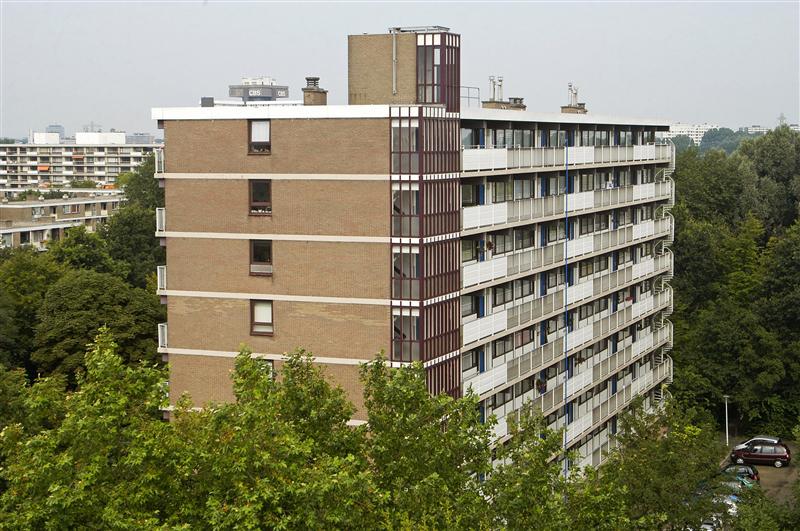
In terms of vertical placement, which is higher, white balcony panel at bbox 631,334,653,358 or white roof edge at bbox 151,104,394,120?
white roof edge at bbox 151,104,394,120

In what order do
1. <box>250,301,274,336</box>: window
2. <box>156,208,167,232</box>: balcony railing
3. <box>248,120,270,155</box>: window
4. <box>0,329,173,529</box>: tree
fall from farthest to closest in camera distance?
<box>156,208,167,232</box>: balcony railing
<box>250,301,274,336</box>: window
<box>248,120,270,155</box>: window
<box>0,329,173,529</box>: tree

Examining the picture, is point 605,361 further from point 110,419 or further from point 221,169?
point 110,419

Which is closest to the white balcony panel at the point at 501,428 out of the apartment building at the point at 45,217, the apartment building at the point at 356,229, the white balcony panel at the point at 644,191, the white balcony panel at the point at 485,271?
the apartment building at the point at 356,229

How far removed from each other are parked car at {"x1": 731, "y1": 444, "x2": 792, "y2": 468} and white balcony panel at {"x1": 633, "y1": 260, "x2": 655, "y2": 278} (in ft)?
40.1

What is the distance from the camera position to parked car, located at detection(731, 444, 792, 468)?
240ft

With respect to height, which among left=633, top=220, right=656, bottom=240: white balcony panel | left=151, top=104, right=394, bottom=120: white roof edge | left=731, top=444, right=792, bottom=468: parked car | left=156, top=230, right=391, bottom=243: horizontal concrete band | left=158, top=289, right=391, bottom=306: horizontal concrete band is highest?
left=151, top=104, right=394, bottom=120: white roof edge

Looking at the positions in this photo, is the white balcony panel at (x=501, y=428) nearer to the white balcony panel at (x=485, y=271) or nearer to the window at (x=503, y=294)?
the window at (x=503, y=294)

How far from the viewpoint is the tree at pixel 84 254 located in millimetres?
96250

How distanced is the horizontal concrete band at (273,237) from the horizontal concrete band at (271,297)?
2137 mm

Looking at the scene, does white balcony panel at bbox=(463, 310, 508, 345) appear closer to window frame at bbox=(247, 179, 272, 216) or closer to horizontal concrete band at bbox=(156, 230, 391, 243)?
horizontal concrete band at bbox=(156, 230, 391, 243)

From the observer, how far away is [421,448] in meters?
33.1

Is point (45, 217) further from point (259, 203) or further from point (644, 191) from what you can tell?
point (259, 203)

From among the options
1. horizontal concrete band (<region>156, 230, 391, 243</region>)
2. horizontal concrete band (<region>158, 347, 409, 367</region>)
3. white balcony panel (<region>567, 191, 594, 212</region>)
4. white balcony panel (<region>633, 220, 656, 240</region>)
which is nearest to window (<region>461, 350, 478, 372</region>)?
horizontal concrete band (<region>158, 347, 409, 367</region>)

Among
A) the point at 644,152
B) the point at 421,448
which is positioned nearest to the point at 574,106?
the point at 644,152
